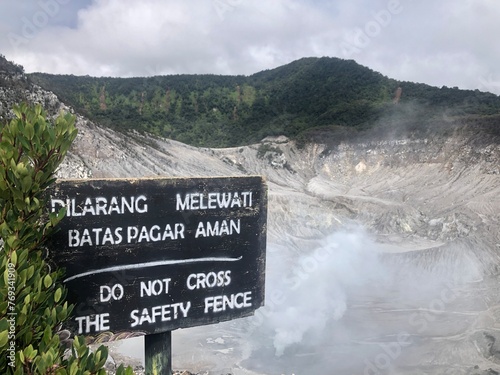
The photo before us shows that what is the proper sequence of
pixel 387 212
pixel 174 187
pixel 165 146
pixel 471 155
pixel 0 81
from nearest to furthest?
pixel 174 187 < pixel 0 81 < pixel 387 212 < pixel 165 146 < pixel 471 155

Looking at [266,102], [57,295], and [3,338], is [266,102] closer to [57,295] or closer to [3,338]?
[57,295]

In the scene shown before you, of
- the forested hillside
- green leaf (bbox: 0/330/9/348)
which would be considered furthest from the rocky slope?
green leaf (bbox: 0/330/9/348)

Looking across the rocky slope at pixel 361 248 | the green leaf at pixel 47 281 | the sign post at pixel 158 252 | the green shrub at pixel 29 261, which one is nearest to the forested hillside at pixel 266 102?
the rocky slope at pixel 361 248

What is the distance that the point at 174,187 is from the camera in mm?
3430

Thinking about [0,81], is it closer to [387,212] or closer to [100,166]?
[100,166]

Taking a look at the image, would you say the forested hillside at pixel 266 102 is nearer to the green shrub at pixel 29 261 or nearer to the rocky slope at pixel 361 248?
the rocky slope at pixel 361 248

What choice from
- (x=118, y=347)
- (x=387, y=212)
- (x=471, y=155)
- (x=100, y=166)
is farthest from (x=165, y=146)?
(x=471, y=155)

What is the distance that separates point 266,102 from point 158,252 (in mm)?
77228

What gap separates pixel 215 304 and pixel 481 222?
31886 mm

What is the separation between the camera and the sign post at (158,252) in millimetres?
3109

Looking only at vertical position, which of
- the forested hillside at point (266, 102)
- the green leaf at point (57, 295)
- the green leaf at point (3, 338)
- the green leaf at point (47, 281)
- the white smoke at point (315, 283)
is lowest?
the white smoke at point (315, 283)

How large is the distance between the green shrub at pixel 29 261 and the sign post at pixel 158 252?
1.84 feet

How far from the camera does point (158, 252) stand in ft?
11.1

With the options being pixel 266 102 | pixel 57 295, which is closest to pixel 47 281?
pixel 57 295
